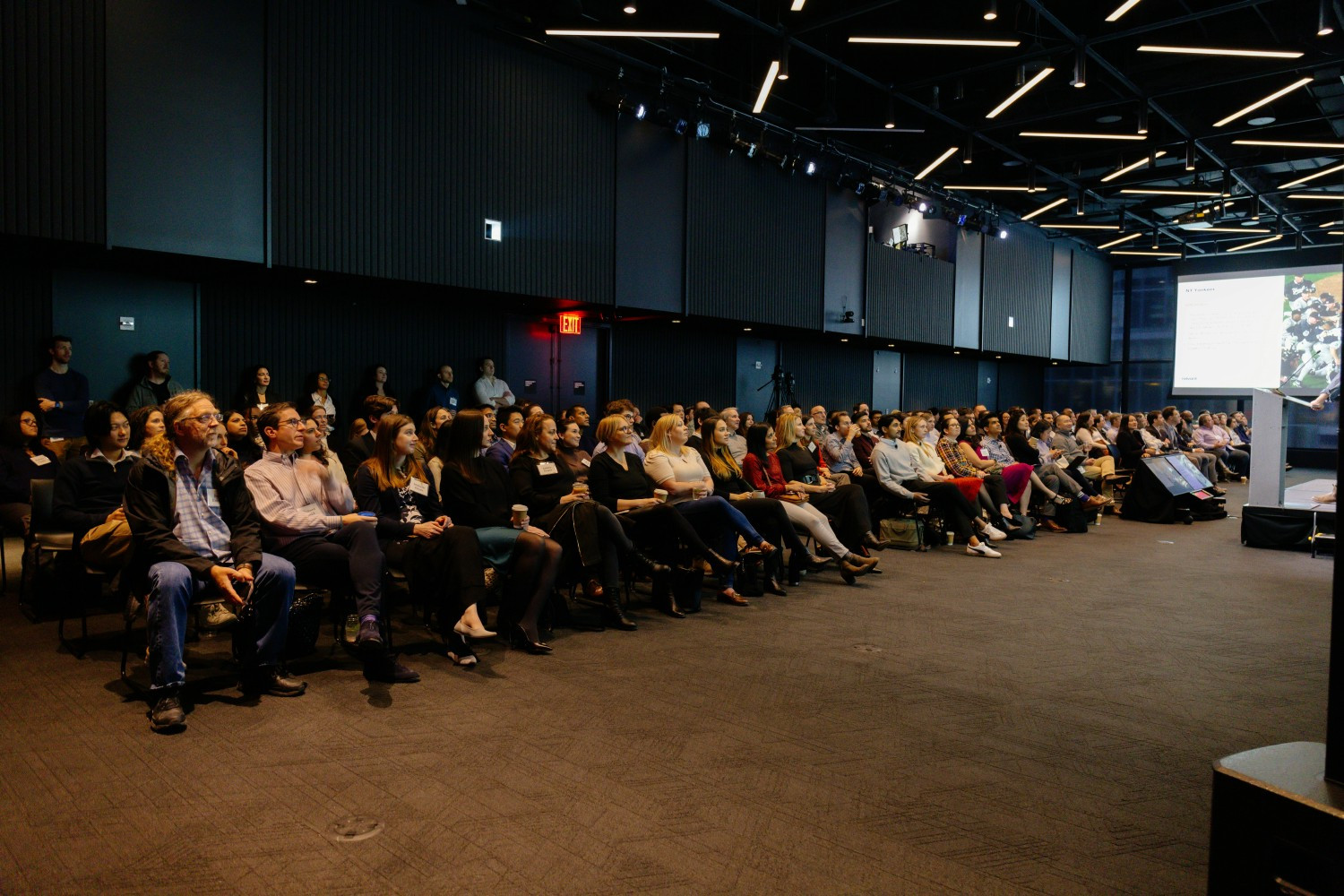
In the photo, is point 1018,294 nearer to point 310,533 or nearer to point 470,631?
point 470,631

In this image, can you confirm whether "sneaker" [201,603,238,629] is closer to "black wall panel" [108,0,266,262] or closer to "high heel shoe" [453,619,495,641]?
"high heel shoe" [453,619,495,641]

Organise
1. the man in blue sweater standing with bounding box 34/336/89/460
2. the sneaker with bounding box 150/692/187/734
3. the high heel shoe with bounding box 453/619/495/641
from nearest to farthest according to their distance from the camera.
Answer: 1. the sneaker with bounding box 150/692/187/734
2. the high heel shoe with bounding box 453/619/495/641
3. the man in blue sweater standing with bounding box 34/336/89/460

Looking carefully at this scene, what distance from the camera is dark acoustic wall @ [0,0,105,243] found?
596 cm

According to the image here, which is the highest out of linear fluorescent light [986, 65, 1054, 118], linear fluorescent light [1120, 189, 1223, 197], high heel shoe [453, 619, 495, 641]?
linear fluorescent light [986, 65, 1054, 118]

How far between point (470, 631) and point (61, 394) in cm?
541

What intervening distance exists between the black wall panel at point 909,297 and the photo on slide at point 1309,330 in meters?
5.88

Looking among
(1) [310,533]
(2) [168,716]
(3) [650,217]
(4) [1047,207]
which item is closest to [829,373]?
(4) [1047,207]

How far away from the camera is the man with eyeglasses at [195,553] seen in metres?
3.12

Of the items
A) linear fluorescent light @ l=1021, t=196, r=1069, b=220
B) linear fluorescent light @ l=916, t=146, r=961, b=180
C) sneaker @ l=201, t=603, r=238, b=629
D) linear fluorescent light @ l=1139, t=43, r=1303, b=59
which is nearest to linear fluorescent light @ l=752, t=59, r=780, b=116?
linear fluorescent light @ l=1139, t=43, r=1303, b=59

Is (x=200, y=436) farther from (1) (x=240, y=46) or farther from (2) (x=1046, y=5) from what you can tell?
(2) (x=1046, y=5)

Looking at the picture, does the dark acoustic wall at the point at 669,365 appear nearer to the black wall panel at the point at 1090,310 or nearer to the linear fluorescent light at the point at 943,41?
the linear fluorescent light at the point at 943,41

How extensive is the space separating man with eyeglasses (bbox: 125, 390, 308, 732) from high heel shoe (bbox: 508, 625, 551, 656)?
1060 mm

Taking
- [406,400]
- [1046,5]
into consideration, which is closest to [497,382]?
[406,400]

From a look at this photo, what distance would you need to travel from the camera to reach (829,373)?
15453mm
